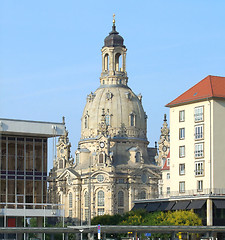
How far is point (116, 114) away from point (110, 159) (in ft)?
44.1

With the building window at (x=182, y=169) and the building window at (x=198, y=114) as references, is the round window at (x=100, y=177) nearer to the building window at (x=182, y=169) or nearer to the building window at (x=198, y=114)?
the building window at (x=182, y=169)

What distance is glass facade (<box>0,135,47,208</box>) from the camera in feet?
268

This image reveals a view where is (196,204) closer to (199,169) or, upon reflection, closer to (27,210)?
(199,169)

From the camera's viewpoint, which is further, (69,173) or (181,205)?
(69,173)

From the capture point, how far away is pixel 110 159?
604 ft

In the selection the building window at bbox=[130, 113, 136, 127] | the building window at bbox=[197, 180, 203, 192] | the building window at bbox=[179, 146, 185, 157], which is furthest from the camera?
the building window at bbox=[130, 113, 136, 127]

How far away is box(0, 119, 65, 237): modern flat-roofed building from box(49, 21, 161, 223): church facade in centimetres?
9529

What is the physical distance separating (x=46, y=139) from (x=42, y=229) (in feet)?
46.6

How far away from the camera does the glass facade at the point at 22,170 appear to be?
8175 centimetres

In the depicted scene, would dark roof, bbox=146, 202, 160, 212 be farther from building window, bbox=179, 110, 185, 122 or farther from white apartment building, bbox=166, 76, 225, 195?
building window, bbox=179, 110, 185, 122

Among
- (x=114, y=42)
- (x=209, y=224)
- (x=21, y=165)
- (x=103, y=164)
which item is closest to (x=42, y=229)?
(x=21, y=165)

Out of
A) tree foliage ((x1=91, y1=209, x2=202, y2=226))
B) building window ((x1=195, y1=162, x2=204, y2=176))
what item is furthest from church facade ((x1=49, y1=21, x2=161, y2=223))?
building window ((x1=195, y1=162, x2=204, y2=176))

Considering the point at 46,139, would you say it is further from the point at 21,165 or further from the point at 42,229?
the point at 42,229

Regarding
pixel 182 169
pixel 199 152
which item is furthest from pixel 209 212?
pixel 182 169
